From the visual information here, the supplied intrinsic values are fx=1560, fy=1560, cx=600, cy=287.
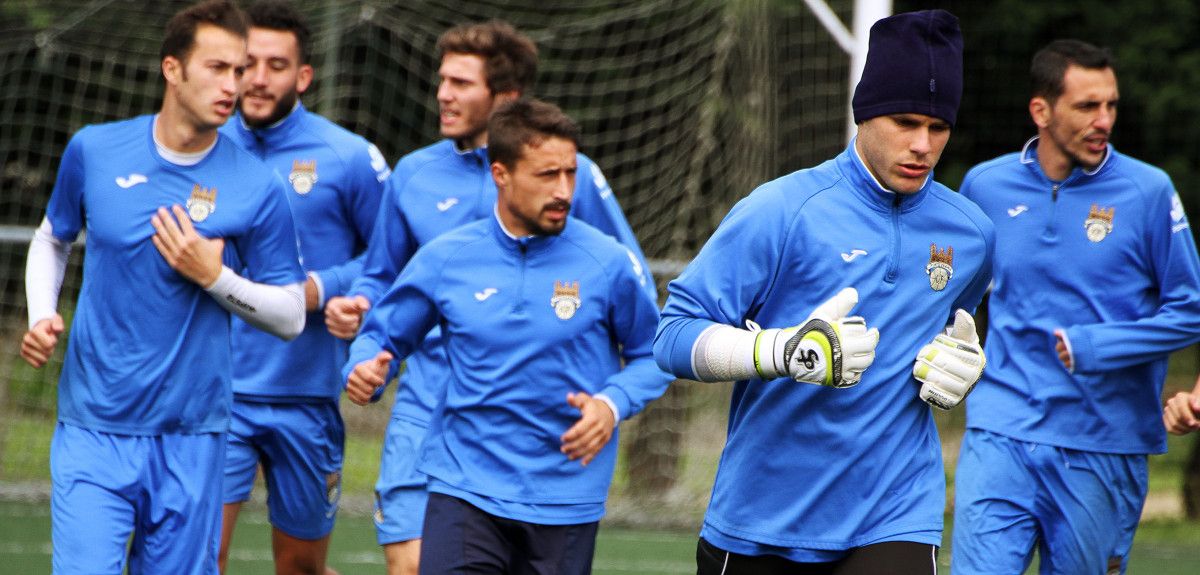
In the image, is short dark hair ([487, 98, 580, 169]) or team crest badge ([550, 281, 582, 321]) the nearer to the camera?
team crest badge ([550, 281, 582, 321])

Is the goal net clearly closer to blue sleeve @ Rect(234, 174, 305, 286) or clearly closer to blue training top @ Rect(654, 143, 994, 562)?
blue sleeve @ Rect(234, 174, 305, 286)

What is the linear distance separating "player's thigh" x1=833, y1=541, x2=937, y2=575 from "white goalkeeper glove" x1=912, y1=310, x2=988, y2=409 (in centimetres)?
38

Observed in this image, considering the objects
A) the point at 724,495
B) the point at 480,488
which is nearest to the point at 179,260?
the point at 480,488

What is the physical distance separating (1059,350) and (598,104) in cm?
767

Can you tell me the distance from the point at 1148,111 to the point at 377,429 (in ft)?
22.5

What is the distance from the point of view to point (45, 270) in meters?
5.09

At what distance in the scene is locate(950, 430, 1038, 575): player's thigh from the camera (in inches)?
217

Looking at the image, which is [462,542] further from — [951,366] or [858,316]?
[951,366]

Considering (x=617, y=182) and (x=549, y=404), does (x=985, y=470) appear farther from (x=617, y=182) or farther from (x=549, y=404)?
(x=617, y=182)

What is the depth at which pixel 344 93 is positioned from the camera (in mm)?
12211

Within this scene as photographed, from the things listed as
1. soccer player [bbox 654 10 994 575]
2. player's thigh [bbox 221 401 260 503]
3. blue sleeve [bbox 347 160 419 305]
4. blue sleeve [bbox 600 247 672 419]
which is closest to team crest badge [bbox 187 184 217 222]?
blue sleeve [bbox 347 160 419 305]

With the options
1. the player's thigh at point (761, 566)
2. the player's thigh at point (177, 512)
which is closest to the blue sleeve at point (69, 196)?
the player's thigh at point (177, 512)

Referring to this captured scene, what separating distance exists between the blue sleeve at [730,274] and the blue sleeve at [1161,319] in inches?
73.8

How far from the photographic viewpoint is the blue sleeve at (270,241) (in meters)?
5.10
